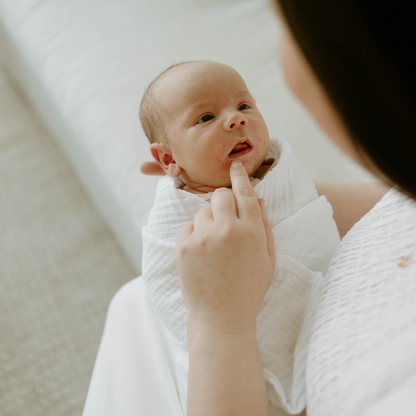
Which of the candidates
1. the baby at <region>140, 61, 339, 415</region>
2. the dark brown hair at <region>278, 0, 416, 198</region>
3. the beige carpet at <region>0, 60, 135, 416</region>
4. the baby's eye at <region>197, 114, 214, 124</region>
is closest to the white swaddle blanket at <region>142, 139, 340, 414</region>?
the baby at <region>140, 61, 339, 415</region>

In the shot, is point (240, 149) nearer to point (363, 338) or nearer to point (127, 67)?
point (363, 338)

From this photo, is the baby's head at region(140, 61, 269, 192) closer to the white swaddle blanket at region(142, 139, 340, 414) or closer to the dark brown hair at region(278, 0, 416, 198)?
the white swaddle blanket at region(142, 139, 340, 414)

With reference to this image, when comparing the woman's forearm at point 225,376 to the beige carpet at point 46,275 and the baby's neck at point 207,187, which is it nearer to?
the baby's neck at point 207,187

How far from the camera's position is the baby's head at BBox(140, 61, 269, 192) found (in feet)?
2.37

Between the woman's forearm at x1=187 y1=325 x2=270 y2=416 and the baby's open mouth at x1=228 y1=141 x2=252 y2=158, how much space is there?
37 centimetres

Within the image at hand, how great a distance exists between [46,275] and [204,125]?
41.9 inches

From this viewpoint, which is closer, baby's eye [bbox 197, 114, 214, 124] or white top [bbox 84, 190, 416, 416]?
white top [bbox 84, 190, 416, 416]

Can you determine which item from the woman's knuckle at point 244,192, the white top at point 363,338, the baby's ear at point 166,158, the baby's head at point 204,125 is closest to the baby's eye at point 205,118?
the baby's head at point 204,125

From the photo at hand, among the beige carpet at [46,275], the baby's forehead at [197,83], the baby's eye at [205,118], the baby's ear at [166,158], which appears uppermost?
the baby's forehead at [197,83]

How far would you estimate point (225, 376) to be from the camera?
0.47m

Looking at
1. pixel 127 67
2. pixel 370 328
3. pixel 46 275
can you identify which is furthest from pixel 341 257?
pixel 46 275

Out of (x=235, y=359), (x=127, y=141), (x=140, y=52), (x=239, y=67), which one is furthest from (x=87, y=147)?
(x=235, y=359)

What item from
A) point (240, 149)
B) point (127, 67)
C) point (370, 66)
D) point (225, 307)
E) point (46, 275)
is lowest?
point (46, 275)

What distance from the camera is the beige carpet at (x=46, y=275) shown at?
1247 mm
